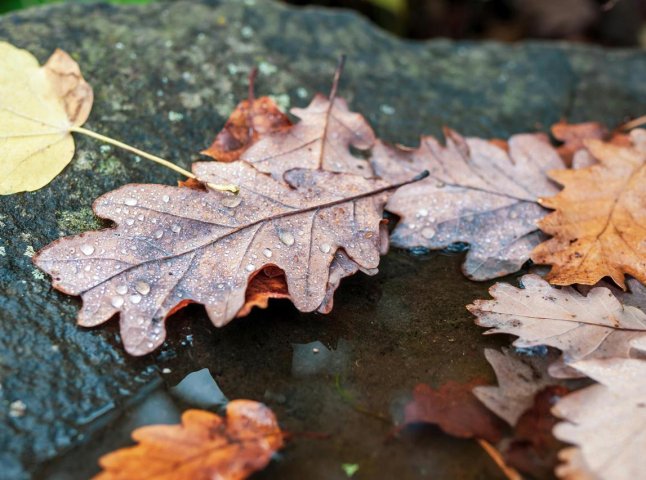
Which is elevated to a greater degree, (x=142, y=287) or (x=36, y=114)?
(x=36, y=114)

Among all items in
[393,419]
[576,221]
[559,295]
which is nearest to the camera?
[393,419]

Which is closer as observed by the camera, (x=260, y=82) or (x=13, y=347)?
(x=13, y=347)

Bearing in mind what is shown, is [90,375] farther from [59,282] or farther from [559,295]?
[559,295]

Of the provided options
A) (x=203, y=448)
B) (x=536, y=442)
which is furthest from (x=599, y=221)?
(x=203, y=448)

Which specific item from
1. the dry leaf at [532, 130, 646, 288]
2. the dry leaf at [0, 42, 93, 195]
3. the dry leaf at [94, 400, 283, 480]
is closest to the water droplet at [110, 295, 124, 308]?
the dry leaf at [94, 400, 283, 480]

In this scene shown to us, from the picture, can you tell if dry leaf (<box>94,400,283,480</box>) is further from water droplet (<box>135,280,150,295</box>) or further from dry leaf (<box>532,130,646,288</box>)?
dry leaf (<box>532,130,646,288</box>)

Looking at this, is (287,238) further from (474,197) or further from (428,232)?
(474,197)

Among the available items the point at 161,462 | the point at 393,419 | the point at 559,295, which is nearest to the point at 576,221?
the point at 559,295

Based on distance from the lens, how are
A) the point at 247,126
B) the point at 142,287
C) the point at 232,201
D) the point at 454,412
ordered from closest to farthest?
the point at 454,412 → the point at 142,287 → the point at 232,201 → the point at 247,126
